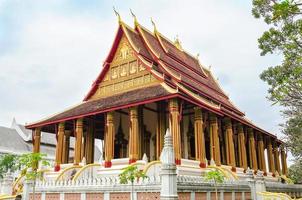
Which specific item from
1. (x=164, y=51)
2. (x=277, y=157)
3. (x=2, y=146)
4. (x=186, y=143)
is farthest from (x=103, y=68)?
(x=2, y=146)

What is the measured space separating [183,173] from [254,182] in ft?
11.0

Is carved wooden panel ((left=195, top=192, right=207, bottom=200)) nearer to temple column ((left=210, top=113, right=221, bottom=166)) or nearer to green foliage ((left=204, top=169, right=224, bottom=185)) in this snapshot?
green foliage ((left=204, top=169, right=224, bottom=185))

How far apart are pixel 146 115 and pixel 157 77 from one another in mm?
3471

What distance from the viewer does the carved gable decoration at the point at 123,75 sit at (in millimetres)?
18406

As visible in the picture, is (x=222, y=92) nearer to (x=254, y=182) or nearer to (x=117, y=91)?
(x=117, y=91)

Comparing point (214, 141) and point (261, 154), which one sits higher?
point (214, 141)

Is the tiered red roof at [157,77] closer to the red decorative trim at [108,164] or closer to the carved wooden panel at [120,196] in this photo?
the red decorative trim at [108,164]

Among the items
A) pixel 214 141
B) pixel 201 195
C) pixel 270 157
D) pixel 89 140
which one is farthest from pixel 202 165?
pixel 270 157

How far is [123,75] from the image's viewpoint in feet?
63.8

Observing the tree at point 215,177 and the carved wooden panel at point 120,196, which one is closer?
the carved wooden panel at point 120,196

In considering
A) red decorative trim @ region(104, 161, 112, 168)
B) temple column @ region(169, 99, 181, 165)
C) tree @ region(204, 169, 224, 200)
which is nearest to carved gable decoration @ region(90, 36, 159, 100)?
temple column @ region(169, 99, 181, 165)

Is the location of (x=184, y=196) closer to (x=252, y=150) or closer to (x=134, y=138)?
(x=134, y=138)

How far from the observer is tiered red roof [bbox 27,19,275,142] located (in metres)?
15.7

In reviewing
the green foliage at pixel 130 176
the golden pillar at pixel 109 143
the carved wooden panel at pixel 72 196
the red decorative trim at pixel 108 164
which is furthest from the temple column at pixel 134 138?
the green foliage at pixel 130 176
